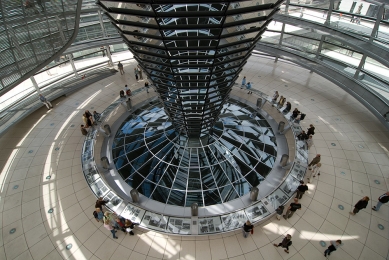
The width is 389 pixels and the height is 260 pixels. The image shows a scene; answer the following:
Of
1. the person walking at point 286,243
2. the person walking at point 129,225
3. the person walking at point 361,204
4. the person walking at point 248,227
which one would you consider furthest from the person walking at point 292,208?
the person walking at point 129,225

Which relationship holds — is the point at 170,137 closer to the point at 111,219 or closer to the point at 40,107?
the point at 111,219

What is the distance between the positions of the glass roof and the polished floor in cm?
209

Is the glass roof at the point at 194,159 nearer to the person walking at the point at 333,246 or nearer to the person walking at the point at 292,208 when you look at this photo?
the person walking at the point at 292,208

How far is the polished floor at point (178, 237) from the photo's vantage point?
927cm

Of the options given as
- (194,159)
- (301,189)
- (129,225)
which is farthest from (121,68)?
(301,189)

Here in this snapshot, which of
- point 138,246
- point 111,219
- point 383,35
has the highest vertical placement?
point 383,35

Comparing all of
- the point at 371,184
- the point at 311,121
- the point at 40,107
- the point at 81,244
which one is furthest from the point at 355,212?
the point at 40,107

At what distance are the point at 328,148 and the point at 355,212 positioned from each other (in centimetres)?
423

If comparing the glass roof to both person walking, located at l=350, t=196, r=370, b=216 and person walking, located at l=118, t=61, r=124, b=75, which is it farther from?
person walking, located at l=118, t=61, r=124, b=75

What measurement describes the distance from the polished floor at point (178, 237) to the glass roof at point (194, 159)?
2.09m

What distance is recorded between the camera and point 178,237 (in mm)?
9703

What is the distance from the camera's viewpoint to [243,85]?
18.1 metres

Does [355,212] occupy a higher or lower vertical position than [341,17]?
lower

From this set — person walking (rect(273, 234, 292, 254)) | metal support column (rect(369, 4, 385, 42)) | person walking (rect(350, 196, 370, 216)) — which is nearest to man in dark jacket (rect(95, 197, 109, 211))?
person walking (rect(273, 234, 292, 254))
